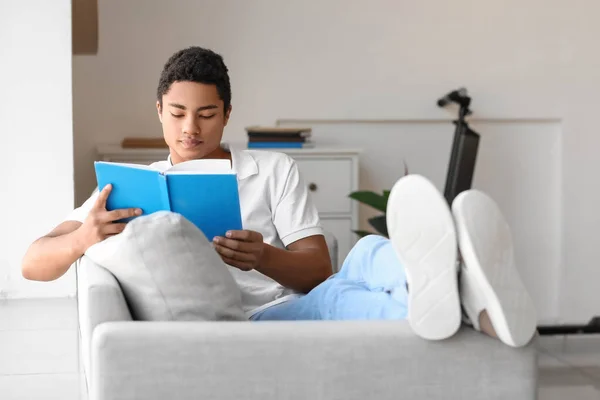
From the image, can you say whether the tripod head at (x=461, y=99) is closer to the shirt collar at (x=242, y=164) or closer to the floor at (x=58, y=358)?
the floor at (x=58, y=358)

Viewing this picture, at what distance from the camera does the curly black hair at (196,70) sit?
6.49 ft

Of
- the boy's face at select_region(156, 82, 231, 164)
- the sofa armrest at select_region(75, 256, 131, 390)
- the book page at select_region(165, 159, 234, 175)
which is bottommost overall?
the sofa armrest at select_region(75, 256, 131, 390)

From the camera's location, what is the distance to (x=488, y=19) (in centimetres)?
390

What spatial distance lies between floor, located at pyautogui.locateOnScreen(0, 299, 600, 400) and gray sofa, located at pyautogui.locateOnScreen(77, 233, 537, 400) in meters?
0.95

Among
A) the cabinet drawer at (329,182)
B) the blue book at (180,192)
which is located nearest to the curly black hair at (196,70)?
the blue book at (180,192)

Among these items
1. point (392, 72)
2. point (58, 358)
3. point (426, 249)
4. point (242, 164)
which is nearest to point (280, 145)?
point (392, 72)

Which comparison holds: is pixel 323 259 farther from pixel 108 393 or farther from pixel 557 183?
pixel 557 183

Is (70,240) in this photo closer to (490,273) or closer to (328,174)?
(490,273)

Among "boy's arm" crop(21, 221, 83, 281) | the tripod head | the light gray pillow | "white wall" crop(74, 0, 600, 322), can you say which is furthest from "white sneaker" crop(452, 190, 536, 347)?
"white wall" crop(74, 0, 600, 322)

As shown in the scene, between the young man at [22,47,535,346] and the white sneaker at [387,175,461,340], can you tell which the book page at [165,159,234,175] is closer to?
the young man at [22,47,535,346]

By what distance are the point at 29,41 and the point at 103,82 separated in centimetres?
51

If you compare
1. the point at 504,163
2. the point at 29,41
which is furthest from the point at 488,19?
the point at 29,41

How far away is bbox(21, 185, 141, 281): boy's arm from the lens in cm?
170

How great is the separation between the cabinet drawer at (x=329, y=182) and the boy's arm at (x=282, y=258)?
148cm
